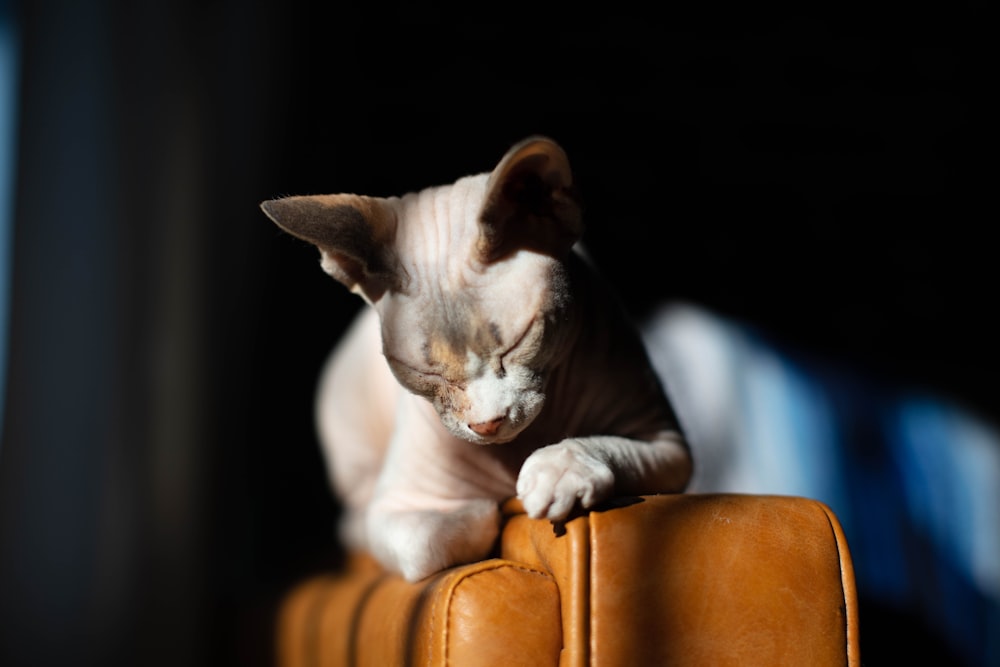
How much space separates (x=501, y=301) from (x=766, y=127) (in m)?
2.02

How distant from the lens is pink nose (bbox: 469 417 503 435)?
930 millimetres

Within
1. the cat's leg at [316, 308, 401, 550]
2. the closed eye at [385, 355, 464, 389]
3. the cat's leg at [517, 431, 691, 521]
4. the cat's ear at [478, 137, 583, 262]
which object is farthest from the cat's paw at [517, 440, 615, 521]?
the cat's leg at [316, 308, 401, 550]

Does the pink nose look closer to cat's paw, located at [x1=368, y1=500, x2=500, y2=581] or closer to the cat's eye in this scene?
the cat's eye

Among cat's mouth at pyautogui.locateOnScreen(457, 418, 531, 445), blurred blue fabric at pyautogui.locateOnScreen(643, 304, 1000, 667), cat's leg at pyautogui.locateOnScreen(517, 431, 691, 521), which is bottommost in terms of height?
blurred blue fabric at pyautogui.locateOnScreen(643, 304, 1000, 667)

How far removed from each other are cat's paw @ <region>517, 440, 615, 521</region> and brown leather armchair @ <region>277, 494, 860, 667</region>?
0.7 inches

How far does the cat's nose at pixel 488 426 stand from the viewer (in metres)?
0.93

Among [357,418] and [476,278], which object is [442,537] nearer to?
[476,278]

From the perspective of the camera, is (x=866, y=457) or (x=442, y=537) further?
(x=866, y=457)

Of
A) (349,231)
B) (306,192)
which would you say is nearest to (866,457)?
(306,192)

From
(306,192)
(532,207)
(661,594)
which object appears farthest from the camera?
(306,192)

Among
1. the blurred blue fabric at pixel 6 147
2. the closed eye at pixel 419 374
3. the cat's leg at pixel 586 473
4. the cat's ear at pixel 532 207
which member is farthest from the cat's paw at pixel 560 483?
the blurred blue fabric at pixel 6 147

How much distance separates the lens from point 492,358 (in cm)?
93

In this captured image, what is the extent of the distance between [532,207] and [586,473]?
0.96 ft

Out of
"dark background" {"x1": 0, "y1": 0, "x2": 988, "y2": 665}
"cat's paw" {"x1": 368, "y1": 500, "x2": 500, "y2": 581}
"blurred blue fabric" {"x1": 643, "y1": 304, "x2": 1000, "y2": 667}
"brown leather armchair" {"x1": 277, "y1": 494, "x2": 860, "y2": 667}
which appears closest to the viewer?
"brown leather armchair" {"x1": 277, "y1": 494, "x2": 860, "y2": 667}
